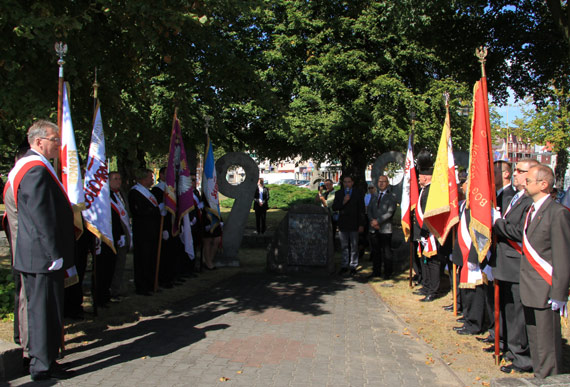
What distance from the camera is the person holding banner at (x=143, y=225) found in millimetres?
8023

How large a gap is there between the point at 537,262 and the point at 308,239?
20.3ft

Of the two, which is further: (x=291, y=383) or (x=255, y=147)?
(x=255, y=147)

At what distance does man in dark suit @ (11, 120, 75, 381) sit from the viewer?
4.46m

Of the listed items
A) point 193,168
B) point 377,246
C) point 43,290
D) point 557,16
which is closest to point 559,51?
point 557,16

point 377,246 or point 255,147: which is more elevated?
point 255,147

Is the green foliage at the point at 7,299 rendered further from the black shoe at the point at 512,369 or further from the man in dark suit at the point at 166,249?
the black shoe at the point at 512,369

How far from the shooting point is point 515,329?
16.6 ft

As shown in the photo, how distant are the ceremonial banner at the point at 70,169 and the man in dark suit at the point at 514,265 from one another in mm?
4707

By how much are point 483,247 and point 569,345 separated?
6.44ft

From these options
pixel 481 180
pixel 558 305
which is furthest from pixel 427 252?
pixel 558 305

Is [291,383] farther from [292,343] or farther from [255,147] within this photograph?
[255,147]

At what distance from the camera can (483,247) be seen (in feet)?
17.1

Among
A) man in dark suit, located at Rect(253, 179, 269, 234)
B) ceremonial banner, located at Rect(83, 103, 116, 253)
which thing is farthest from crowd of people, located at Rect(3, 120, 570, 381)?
man in dark suit, located at Rect(253, 179, 269, 234)

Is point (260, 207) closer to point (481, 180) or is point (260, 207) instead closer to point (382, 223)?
point (382, 223)
